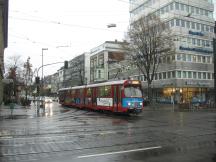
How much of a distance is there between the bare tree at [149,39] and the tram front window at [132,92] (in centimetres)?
1571

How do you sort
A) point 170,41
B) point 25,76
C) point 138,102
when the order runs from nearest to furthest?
point 138,102
point 170,41
point 25,76

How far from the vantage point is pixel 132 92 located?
27891 mm

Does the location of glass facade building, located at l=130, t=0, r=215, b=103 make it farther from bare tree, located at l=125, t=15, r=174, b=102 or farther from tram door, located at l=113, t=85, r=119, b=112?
tram door, located at l=113, t=85, r=119, b=112

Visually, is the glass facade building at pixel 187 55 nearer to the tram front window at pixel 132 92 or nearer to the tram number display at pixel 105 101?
the tram number display at pixel 105 101

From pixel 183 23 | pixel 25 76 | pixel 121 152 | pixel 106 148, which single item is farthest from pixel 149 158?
pixel 25 76

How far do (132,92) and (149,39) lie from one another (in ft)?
57.1

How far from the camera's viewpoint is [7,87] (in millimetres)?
63938

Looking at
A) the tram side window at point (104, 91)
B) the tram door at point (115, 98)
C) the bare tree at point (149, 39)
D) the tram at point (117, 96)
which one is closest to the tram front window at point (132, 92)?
the tram at point (117, 96)

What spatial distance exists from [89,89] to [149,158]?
1091 inches

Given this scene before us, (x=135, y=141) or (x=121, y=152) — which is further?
(x=135, y=141)

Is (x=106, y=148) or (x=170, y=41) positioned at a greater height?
(x=170, y=41)

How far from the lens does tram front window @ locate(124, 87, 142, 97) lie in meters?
27.6

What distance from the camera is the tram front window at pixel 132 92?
2762cm

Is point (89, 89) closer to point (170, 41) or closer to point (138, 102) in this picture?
point (138, 102)
